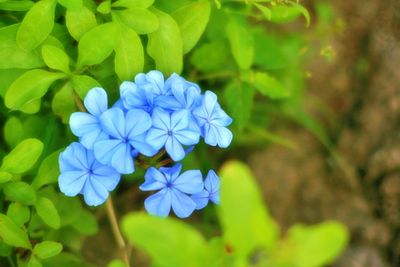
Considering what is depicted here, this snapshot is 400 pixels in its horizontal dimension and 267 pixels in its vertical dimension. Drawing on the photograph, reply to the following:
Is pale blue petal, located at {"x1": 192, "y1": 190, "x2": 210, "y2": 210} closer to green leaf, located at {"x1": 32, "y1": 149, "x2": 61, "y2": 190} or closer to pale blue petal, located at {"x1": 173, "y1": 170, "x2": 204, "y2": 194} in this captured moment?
pale blue petal, located at {"x1": 173, "y1": 170, "x2": 204, "y2": 194}

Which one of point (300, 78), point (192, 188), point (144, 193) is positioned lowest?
point (144, 193)

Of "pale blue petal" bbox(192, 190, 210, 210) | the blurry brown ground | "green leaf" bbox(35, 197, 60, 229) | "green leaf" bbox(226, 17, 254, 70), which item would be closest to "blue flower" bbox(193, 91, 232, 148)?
"pale blue petal" bbox(192, 190, 210, 210)

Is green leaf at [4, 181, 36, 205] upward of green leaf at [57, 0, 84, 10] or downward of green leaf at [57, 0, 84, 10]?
downward

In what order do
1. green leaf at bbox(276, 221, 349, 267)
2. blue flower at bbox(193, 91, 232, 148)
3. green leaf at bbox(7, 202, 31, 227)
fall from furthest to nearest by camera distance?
green leaf at bbox(7, 202, 31, 227) < blue flower at bbox(193, 91, 232, 148) < green leaf at bbox(276, 221, 349, 267)

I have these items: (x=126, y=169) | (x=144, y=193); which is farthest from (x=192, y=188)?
(x=144, y=193)

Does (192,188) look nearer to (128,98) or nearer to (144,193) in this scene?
(128,98)

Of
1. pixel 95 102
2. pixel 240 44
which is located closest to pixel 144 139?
pixel 95 102

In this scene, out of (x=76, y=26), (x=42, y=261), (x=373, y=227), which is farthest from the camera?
(x=373, y=227)
